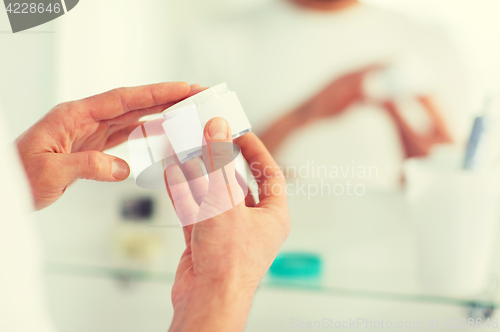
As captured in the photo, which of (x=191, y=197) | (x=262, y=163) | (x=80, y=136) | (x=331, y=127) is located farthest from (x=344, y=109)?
(x=80, y=136)

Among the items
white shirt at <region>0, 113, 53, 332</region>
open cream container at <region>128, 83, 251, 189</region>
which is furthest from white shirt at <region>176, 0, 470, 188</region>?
white shirt at <region>0, 113, 53, 332</region>

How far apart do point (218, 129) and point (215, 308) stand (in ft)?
0.54

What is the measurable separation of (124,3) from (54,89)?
0.54 feet

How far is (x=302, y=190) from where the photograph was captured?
0.48 metres

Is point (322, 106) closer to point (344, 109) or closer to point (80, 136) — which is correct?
point (344, 109)

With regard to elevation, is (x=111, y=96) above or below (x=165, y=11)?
below

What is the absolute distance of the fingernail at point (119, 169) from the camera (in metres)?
0.36

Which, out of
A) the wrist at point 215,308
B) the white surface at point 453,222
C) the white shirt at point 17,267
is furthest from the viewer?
the white surface at point 453,222

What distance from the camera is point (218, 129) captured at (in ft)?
0.99

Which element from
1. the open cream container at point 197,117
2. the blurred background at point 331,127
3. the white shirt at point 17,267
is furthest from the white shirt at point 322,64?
the white shirt at point 17,267

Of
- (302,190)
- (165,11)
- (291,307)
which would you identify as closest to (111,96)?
(165,11)

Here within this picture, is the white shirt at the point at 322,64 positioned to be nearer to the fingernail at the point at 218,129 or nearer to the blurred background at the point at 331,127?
the blurred background at the point at 331,127

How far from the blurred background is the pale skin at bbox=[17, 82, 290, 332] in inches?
3.1

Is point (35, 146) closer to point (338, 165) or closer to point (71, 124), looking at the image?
point (71, 124)
